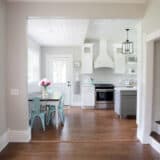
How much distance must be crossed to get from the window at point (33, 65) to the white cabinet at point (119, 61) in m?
3.25

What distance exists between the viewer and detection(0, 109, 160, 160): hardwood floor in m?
3.76

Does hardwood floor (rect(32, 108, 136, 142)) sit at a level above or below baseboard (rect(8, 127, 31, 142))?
below

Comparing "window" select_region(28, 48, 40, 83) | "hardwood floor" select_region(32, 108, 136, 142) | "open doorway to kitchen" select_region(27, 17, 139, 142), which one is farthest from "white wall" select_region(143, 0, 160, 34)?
"window" select_region(28, 48, 40, 83)

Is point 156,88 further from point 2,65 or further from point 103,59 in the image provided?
point 103,59

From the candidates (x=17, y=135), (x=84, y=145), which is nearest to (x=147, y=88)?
(x=84, y=145)

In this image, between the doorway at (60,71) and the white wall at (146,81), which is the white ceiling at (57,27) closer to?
the white wall at (146,81)

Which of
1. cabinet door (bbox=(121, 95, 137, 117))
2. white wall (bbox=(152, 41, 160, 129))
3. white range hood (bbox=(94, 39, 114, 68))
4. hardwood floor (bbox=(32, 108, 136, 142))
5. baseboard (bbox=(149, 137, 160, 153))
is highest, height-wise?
white range hood (bbox=(94, 39, 114, 68))

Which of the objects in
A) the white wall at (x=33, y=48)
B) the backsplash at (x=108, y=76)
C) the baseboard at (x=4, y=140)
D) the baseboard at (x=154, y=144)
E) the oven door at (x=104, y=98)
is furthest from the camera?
the backsplash at (x=108, y=76)

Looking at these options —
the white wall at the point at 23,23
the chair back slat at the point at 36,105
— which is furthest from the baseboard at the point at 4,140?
the chair back slat at the point at 36,105

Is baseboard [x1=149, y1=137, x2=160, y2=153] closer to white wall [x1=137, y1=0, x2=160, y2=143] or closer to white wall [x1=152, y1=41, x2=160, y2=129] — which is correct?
white wall [x1=137, y1=0, x2=160, y2=143]

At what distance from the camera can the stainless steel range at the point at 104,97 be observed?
8.86 meters

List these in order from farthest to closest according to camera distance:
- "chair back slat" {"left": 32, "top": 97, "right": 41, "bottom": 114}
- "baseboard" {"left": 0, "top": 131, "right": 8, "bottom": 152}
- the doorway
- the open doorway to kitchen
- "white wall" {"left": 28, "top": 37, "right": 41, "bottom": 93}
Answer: the doorway < "white wall" {"left": 28, "top": 37, "right": 41, "bottom": 93} < the open doorway to kitchen < "chair back slat" {"left": 32, "top": 97, "right": 41, "bottom": 114} < "baseboard" {"left": 0, "top": 131, "right": 8, "bottom": 152}

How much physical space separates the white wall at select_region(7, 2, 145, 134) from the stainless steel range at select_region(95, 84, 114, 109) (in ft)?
15.6

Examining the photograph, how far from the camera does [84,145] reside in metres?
4.32
